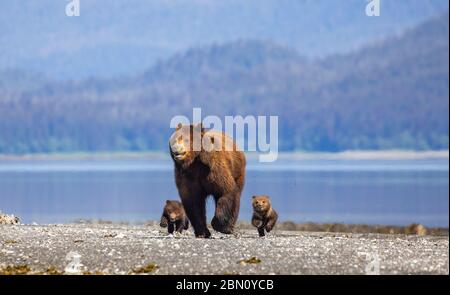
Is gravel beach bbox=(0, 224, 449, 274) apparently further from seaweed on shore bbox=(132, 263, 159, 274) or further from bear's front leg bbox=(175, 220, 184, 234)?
bear's front leg bbox=(175, 220, 184, 234)

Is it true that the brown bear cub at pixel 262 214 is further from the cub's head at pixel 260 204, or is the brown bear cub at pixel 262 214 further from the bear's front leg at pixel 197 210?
the bear's front leg at pixel 197 210

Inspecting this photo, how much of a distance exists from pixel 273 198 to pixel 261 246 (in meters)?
61.7

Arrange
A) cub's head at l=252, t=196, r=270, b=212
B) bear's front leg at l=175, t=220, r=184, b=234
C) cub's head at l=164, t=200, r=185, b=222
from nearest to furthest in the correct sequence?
cub's head at l=252, t=196, r=270, b=212
cub's head at l=164, t=200, r=185, b=222
bear's front leg at l=175, t=220, r=184, b=234

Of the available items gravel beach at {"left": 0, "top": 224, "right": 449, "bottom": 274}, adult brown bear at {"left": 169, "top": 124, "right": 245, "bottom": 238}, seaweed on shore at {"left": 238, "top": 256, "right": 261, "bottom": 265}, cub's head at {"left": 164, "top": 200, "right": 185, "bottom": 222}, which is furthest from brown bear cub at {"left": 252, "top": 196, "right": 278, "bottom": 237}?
seaweed on shore at {"left": 238, "top": 256, "right": 261, "bottom": 265}

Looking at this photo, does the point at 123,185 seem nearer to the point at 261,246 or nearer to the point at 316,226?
the point at 316,226

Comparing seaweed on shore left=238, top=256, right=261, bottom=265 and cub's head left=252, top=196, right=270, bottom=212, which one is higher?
cub's head left=252, top=196, right=270, bottom=212

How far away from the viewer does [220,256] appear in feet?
56.3

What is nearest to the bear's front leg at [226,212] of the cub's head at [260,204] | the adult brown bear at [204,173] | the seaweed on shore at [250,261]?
the adult brown bear at [204,173]

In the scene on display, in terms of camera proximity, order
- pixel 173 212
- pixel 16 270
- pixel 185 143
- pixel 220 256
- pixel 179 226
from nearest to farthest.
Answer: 1. pixel 16 270
2. pixel 220 256
3. pixel 185 143
4. pixel 173 212
5. pixel 179 226

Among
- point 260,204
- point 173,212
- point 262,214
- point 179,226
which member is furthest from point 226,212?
point 179,226

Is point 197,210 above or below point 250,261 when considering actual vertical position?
above

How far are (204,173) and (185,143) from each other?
28.1 inches

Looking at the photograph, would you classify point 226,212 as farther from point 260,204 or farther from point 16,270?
point 16,270

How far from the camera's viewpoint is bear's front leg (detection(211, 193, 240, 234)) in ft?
67.8
